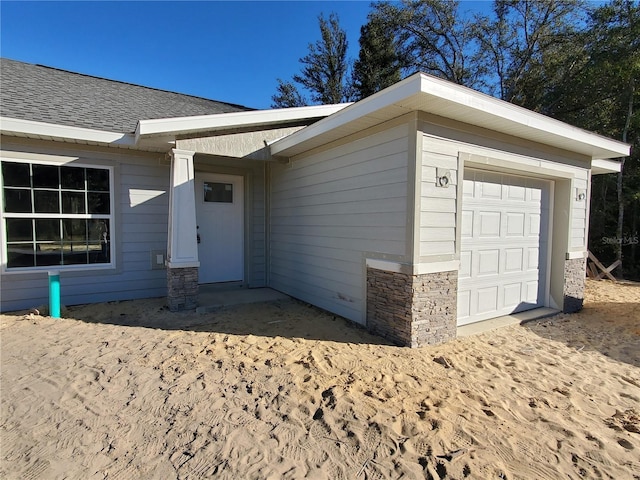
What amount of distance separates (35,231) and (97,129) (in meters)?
1.90

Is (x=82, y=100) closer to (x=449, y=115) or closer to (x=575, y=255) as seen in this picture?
(x=449, y=115)

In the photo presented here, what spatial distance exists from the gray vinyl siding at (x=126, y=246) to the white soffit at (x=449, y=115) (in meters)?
2.69

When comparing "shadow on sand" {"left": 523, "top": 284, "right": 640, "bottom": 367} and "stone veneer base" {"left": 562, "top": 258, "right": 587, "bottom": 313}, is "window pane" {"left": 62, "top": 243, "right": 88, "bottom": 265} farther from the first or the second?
"stone veneer base" {"left": 562, "top": 258, "right": 587, "bottom": 313}

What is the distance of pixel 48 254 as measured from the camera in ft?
17.8

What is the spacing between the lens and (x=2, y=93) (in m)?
5.61

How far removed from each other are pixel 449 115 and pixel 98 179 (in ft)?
18.3

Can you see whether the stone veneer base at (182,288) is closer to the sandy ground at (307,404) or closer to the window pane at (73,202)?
the sandy ground at (307,404)

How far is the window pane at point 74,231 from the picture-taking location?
551 centimetres

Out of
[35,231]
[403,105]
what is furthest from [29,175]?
[403,105]

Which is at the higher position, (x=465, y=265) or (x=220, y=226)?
(x=220, y=226)

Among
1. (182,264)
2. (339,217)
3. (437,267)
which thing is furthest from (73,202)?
(437,267)

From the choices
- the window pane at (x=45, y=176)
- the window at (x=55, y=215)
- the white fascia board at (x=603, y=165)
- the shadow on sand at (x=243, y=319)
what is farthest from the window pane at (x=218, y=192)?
the white fascia board at (x=603, y=165)

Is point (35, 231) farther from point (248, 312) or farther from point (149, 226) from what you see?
point (248, 312)

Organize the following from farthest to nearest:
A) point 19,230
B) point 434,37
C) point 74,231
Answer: point 434,37 → point 74,231 → point 19,230
